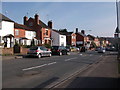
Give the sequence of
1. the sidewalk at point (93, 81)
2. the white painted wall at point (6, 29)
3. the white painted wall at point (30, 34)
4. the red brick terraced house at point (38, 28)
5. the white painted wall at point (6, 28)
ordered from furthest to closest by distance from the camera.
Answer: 1. the red brick terraced house at point (38, 28)
2. the white painted wall at point (30, 34)
3. the white painted wall at point (6, 28)
4. the white painted wall at point (6, 29)
5. the sidewalk at point (93, 81)

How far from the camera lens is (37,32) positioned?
180 ft

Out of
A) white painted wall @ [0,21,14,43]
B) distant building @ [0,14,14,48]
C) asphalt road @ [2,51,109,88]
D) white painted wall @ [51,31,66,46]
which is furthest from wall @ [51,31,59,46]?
asphalt road @ [2,51,109,88]

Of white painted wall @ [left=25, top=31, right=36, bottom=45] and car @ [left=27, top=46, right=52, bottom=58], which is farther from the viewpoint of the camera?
white painted wall @ [left=25, top=31, right=36, bottom=45]

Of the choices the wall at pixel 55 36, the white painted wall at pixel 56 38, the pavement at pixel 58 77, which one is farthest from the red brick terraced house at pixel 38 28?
the pavement at pixel 58 77

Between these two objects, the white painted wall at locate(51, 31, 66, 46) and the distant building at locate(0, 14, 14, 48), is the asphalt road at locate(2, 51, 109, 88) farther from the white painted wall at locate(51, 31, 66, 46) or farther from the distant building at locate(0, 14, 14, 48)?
the white painted wall at locate(51, 31, 66, 46)

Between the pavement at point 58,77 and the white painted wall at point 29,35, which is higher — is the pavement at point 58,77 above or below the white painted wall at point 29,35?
below

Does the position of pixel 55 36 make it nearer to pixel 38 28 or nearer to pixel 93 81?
pixel 38 28

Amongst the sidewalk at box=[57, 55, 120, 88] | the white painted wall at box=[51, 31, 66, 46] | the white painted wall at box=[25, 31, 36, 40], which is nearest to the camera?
the sidewalk at box=[57, 55, 120, 88]

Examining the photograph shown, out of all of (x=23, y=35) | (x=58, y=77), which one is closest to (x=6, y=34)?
(x=23, y=35)

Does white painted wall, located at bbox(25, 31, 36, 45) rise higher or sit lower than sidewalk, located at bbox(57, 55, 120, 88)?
higher

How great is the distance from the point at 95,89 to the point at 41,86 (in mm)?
2266

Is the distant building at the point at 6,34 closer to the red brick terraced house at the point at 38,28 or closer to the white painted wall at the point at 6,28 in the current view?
the white painted wall at the point at 6,28

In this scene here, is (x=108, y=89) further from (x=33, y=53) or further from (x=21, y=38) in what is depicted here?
(x=21, y=38)

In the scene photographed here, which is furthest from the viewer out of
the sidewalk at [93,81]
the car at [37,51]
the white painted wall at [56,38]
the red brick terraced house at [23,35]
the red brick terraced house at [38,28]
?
the white painted wall at [56,38]
